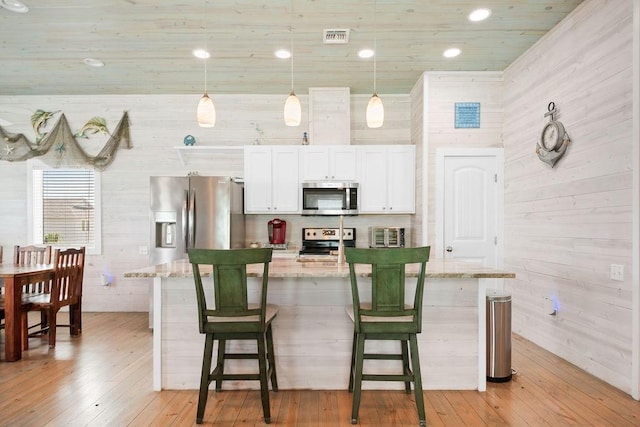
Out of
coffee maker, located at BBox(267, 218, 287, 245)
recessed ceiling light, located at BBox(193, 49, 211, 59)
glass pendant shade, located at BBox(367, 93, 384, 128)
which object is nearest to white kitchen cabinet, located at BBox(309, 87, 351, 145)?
coffee maker, located at BBox(267, 218, 287, 245)

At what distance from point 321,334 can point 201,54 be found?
305 cm

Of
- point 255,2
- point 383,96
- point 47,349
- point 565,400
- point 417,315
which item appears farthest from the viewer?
point 383,96

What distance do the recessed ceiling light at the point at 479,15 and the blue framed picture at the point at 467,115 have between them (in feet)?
3.99

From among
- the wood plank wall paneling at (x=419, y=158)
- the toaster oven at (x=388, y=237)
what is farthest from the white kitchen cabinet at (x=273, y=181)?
the wood plank wall paneling at (x=419, y=158)

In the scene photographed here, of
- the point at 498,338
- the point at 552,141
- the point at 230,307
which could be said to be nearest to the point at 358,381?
the point at 230,307

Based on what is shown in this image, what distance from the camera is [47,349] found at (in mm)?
3688

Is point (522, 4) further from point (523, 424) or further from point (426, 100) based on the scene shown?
point (523, 424)

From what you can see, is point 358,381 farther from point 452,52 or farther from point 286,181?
point 452,52

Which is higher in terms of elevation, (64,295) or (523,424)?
(64,295)

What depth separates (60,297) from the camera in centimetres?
390

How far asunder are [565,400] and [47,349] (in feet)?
14.2

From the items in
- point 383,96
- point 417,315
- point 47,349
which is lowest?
point 47,349

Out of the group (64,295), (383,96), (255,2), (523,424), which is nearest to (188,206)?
(64,295)

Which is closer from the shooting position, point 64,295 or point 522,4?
point 522,4
